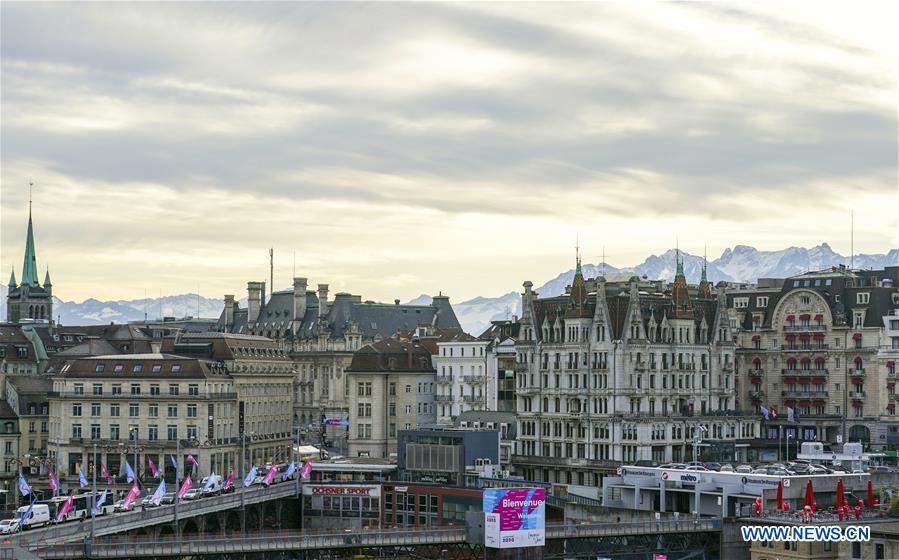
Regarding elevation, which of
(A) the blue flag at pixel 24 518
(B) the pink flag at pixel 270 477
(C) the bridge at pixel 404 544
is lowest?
(C) the bridge at pixel 404 544

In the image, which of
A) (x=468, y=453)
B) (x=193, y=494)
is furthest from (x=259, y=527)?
(x=468, y=453)

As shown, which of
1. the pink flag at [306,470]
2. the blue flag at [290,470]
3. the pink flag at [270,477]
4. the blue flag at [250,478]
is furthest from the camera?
the pink flag at [306,470]

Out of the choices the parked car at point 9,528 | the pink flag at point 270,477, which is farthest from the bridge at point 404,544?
the pink flag at point 270,477

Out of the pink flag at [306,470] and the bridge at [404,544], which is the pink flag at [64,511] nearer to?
the bridge at [404,544]

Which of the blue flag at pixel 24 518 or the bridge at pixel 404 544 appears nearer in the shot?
the bridge at pixel 404 544

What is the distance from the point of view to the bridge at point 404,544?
145 meters

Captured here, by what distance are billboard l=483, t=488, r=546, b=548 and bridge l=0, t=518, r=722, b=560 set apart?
2.65 metres

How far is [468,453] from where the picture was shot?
196750mm

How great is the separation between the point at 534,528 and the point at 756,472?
1287 inches

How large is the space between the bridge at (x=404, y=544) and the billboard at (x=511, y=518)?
8.68ft

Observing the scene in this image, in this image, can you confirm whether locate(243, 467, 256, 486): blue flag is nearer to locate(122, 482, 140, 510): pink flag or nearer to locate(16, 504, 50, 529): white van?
locate(122, 482, 140, 510): pink flag

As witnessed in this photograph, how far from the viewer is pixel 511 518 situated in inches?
6122

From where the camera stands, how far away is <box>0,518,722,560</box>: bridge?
145 m

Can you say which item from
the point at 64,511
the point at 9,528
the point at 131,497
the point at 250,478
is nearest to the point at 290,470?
the point at 250,478
